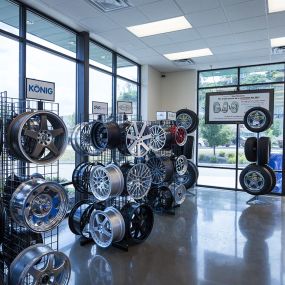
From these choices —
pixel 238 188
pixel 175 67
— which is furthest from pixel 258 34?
pixel 238 188

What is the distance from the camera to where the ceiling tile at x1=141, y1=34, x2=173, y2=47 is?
5.04 meters

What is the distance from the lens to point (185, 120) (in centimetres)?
690

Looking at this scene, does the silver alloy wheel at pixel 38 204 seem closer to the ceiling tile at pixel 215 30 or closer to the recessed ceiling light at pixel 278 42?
the ceiling tile at pixel 215 30

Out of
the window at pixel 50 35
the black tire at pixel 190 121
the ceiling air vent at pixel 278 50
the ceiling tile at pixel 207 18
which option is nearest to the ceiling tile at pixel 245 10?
the ceiling tile at pixel 207 18

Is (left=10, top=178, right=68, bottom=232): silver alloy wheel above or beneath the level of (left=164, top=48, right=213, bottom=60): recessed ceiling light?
beneath

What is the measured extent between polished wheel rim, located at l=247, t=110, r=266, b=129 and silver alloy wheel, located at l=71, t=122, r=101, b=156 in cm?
396

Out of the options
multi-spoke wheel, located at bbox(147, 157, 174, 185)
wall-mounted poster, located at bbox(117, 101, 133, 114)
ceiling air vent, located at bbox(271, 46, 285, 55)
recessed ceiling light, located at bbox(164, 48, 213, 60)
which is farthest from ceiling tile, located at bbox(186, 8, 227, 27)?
multi-spoke wheel, located at bbox(147, 157, 174, 185)

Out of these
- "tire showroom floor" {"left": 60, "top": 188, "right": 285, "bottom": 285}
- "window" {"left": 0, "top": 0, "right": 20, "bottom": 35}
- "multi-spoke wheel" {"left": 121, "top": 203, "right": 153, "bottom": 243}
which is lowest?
"tire showroom floor" {"left": 60, "top": 188, "right": 285, "bottom": 285}

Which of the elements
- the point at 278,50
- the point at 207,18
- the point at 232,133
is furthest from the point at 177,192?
the point at 278,50

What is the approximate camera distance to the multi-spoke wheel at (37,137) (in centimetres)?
215

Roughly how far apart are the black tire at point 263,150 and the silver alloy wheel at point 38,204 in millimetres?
4696

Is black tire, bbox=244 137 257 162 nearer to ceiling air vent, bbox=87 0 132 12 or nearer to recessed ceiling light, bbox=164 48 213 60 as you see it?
recessed ceiling light, bbox=164 48 213 60

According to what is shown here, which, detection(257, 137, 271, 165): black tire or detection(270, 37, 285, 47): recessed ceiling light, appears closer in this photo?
detection(270, 37, 285, 47): recessed ceiling light

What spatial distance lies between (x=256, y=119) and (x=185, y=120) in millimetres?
→ 1669
